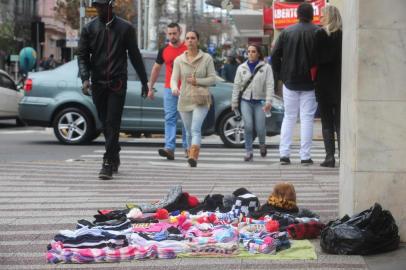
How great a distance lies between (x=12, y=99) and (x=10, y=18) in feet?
135

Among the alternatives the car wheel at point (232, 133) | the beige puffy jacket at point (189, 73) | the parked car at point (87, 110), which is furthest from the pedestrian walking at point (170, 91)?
the car wheel at point (232, 133)

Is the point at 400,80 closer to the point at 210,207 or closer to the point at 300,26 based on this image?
the point at 210,207

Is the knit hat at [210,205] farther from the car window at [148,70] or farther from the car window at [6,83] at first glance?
the car window at [6,83]

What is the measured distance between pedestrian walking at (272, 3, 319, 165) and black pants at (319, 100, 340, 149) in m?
0.25

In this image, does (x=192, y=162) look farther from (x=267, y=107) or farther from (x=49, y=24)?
(x=49, y=24)

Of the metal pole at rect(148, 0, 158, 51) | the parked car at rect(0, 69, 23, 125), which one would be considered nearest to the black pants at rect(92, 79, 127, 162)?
the parked car at rect(0, 69, 23, 125)

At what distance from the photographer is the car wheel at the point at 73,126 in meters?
14.7

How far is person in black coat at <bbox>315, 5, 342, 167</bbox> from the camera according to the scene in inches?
384

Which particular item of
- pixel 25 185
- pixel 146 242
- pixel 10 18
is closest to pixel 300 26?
pixel 25 185

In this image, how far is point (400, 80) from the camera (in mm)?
5477

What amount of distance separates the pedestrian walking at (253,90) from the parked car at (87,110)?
2894 mm

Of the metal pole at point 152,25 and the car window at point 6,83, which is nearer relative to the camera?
the car window at point 6,83

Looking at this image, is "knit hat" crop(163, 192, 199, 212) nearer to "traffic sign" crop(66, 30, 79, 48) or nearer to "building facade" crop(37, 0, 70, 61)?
"traffic sign" crop(66, 30, 79, 48)

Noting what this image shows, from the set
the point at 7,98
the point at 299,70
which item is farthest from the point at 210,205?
the point at 7,98
